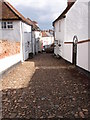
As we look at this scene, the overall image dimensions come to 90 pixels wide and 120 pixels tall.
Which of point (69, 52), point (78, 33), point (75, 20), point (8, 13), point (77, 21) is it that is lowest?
point (69, 52)

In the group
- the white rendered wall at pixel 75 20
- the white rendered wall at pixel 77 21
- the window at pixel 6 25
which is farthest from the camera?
the window at pixel 6 25

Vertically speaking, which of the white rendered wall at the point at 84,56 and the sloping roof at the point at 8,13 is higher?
the sloping roof at the point at 8,13

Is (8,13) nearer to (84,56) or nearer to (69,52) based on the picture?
(69,52)

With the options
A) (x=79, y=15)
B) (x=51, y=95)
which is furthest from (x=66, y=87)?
(x=79, y=15)

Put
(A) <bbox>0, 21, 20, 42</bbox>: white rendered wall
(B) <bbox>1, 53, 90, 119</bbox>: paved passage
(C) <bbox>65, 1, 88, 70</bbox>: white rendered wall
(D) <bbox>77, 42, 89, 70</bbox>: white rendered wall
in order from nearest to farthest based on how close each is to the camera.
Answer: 1. (B) <bbox>1, 53, 90, 119</bbox>: paved passage
2. (D) <bbox>77, 42, 89, 70</bbox>: white rendered wall
3. (C) <bbox>65, 1, 88, 70</bbox>: white rendered wall
4. (A) <bbox>0, 21, 20, 42</bbox>: white rendered wall

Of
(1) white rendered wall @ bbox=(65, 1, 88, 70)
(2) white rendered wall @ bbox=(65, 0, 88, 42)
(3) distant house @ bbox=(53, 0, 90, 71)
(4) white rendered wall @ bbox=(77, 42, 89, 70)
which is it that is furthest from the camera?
(2) white rendered wall @ bbox=(65, 0, 88, 42)

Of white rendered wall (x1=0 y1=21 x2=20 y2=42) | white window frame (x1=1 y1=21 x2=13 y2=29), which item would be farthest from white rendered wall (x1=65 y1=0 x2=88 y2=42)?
white window frame (x1=1 y1=21 x2=13 y2=29)

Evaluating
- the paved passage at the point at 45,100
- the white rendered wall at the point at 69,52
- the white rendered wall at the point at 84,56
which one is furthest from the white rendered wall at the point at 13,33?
the paved passage at the point at 45,100

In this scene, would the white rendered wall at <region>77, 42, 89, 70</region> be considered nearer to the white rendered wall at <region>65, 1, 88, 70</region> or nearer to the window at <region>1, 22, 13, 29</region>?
the white rendered wall at <region>65, 1, 88, 70</region>

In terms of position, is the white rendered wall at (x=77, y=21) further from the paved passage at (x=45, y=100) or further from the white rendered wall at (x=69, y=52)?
the paved passage at (x=45, y=100)

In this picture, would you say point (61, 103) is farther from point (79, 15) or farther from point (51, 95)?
point (79, 15)

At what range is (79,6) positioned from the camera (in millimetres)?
15344

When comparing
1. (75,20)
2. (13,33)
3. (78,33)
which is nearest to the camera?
(78,33)

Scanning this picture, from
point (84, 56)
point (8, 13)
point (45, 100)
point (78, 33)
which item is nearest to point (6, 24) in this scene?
point (8, 13)
